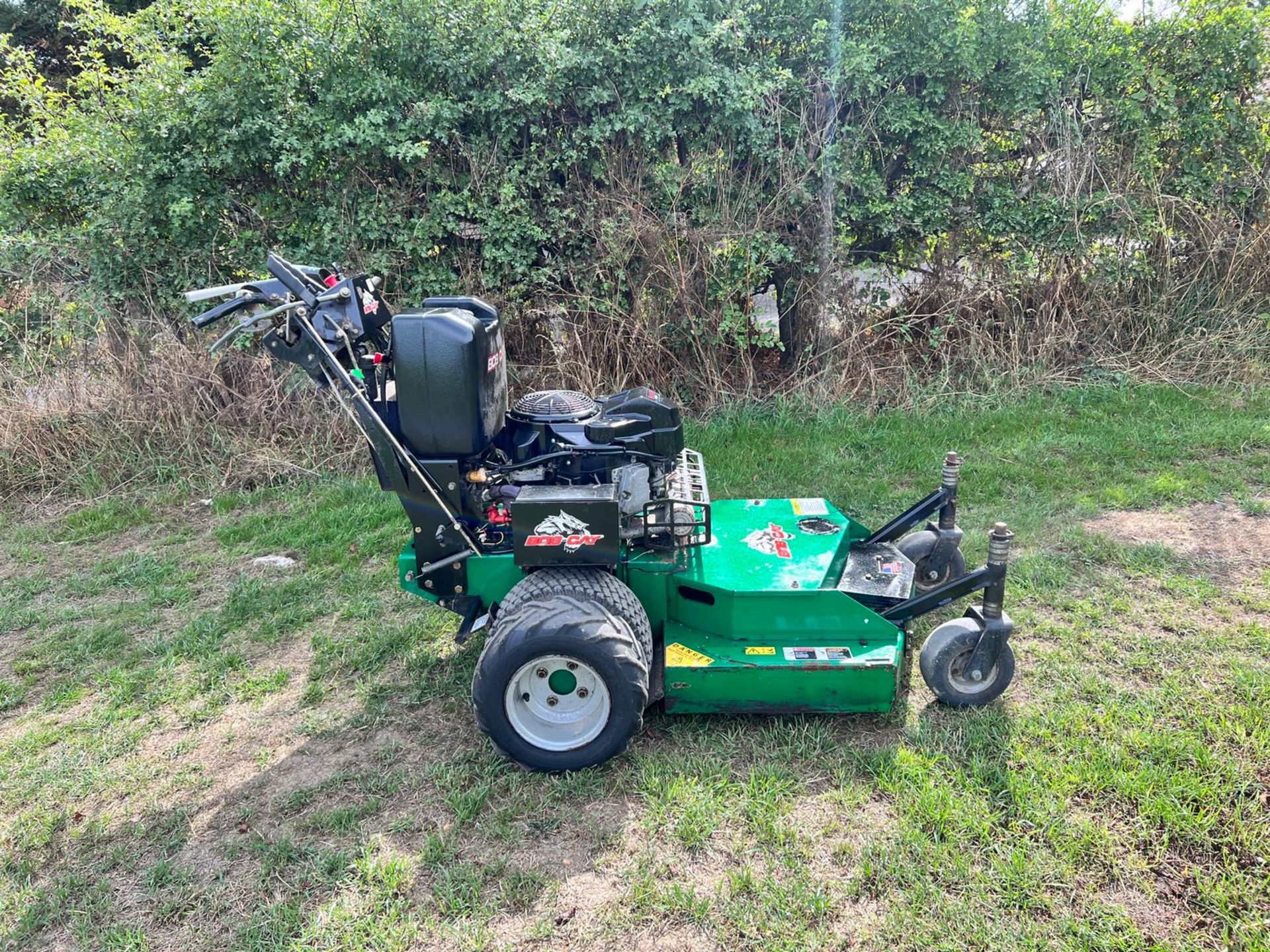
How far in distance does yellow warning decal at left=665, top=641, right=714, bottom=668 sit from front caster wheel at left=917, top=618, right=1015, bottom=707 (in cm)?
89

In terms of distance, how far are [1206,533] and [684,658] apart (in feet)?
11.6

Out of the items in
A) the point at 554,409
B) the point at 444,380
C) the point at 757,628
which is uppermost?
the point at 444,380

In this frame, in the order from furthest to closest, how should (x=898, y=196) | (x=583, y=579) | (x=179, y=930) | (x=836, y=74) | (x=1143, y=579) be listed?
1. (x=898, y=196)
2. (x=836, y=74)
3. (x=1143, y=579)
4. (x=583, y=579)
5. (x=179, y=930)

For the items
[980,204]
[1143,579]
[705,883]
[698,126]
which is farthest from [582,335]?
[705,883]

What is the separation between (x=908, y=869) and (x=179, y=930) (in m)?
2.32

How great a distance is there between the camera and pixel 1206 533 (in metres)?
5.08

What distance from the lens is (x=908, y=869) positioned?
279 centimetres

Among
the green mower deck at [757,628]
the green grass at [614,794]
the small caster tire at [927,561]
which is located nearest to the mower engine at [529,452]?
the green mower deck at [757,628]

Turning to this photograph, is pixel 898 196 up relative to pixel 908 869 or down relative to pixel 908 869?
up

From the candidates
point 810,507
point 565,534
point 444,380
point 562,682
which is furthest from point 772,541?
point 444,380

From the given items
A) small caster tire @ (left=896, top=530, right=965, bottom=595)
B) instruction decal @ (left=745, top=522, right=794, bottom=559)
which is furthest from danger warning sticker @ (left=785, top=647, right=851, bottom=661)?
small caster tire @ (left=896, top=530, right=965, bottom=595)

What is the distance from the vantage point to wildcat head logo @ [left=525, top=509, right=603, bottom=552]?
338cm

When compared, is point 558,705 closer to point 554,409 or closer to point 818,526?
point 554,409

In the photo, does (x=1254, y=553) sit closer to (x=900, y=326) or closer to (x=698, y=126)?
(x=900, y=326)
